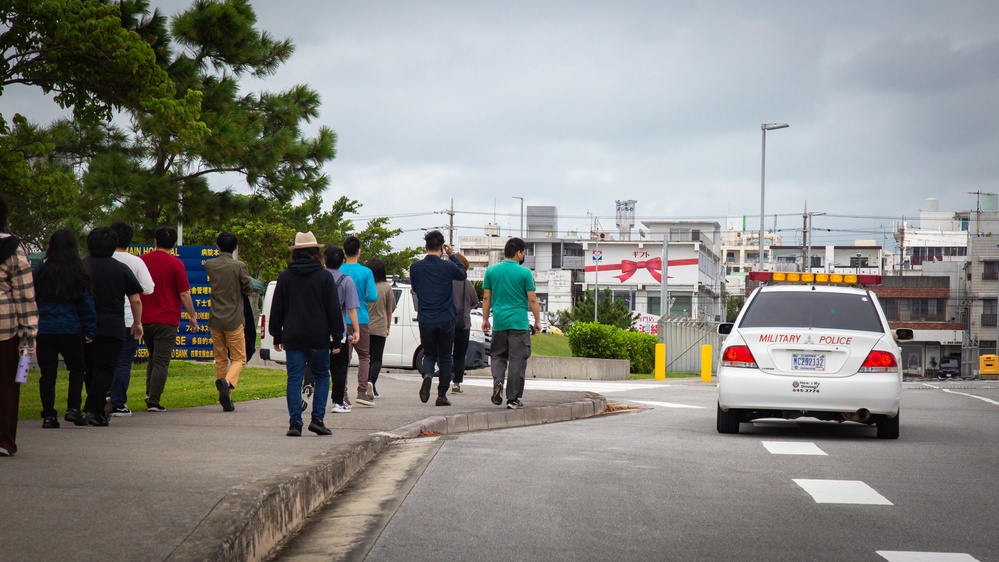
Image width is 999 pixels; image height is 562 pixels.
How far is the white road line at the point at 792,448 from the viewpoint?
10.4 meters

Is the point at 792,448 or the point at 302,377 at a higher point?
the point at 302,377

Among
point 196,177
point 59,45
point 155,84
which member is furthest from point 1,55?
point 196,177

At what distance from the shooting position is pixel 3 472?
6828 millimetres

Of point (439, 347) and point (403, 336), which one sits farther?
point (403, 336)

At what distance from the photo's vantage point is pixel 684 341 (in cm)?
4472

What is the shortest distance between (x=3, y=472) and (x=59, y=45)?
465 inches

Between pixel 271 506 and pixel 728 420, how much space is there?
7348 mm

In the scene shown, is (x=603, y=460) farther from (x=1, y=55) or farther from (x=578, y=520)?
(x=1, y=55)

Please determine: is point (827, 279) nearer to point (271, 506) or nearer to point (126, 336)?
point (126, 336)

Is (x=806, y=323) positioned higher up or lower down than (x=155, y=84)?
lower down

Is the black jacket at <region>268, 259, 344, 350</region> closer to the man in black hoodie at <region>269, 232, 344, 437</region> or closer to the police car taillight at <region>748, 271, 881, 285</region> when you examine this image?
the man in black hoodie at <region>269, 232, 344, 437</region>


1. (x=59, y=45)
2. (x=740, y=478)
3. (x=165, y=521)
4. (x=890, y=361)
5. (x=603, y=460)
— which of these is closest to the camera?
(x=165, y=521)

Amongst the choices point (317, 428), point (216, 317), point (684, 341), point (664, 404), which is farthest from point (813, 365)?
point (684, 341)

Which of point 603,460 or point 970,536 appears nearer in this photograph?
point 970,536
